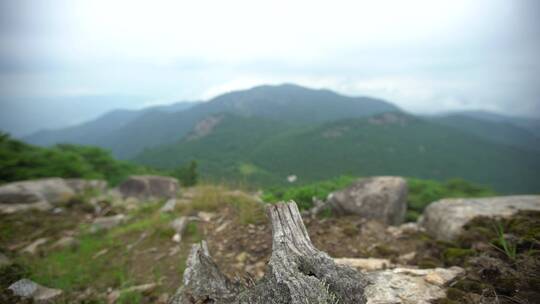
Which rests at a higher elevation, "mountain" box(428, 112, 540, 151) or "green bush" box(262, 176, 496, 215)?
"green bush" box(262, 176, 496, 215)

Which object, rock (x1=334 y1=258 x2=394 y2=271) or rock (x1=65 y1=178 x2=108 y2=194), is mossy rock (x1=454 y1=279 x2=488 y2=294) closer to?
rock (x1=334 y1=258 x2=394 y2=271)

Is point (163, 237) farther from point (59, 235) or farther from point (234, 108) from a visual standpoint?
point (234, 108)

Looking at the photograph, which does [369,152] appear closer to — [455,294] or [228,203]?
[228,203]

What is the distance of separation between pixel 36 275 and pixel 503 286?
6.03m

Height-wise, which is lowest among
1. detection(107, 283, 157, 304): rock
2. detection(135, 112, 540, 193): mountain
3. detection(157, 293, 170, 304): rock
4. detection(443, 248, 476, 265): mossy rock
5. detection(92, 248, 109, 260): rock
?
detection(135, 112, 540, 193): mountain

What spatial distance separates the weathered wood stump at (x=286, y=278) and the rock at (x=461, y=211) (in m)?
2.89

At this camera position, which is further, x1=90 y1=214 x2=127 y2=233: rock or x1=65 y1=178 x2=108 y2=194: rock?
x1=65 y1=178 x2=108 y2=194: rock

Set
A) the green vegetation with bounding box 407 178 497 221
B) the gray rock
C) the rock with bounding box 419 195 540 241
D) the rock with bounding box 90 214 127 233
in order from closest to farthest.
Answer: the rock with bounding box 419 195 540 241 < the rock with bounding box 90 214 127 233 < the green vegetation with bounding box 407 178 497 221 < the gray rock

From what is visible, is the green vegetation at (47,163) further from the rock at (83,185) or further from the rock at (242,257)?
the rock at (242,257)

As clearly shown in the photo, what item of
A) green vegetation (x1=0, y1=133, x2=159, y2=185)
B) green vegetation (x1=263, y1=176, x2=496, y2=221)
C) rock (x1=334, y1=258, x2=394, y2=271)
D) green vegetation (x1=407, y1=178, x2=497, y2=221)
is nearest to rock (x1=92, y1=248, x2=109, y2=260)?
green vegetation (x1=263, y1=176, x2=496, y2=221)

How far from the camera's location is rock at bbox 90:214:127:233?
6.06 m

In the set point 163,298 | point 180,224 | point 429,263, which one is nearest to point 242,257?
point 163,298

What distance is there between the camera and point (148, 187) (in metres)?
10.9

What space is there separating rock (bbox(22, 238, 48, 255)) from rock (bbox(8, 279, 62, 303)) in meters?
2.11
